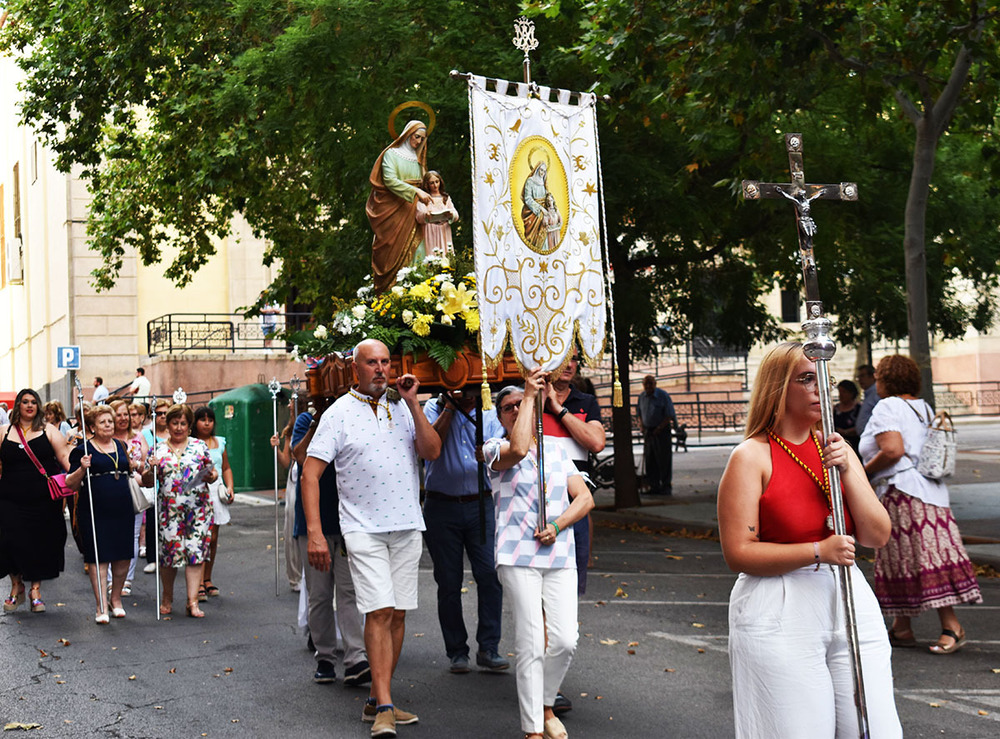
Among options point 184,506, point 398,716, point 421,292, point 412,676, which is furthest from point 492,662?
point 184,506

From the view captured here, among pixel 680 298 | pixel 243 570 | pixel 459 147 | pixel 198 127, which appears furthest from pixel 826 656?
pixel 198 127

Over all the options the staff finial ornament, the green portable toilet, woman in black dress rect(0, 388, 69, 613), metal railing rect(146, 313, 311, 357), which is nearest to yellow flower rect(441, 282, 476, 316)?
the staff finial ornament

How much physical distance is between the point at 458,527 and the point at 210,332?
26.4 m

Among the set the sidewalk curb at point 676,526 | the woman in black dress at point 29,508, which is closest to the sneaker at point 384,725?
the woman in black dress at point 29,508

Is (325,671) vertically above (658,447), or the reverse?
(658,447)

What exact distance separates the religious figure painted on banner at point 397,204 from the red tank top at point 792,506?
5.01m

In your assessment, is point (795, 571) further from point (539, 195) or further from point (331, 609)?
point (331, 609)

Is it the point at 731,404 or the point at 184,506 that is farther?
the point at 731,404

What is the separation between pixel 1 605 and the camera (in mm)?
11789

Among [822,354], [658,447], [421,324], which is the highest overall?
[421,324]

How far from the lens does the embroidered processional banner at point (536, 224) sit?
7254mm

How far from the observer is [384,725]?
6.57 m

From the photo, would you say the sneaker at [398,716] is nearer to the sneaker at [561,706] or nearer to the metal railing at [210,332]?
the sneaker at [561,706]

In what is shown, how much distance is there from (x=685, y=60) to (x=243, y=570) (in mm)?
7137
